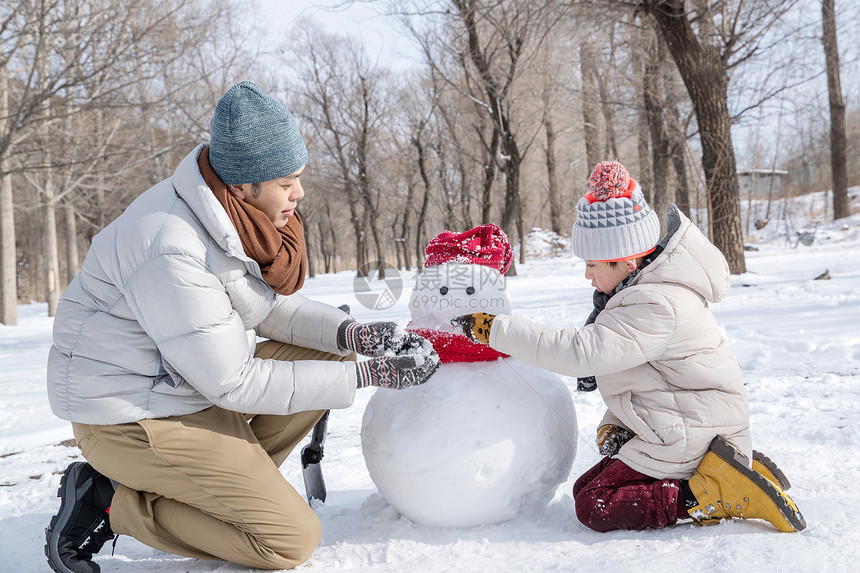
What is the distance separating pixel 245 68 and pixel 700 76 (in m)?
11.4

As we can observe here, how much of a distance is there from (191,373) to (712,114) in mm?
8214

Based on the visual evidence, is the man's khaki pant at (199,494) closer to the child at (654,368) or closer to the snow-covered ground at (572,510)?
the snow-covered ground at (572,510)

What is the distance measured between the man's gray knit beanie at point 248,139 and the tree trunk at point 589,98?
9.64 meters

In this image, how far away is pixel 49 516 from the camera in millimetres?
2410

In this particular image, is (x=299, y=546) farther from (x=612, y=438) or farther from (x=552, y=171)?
(x=552, y=171)

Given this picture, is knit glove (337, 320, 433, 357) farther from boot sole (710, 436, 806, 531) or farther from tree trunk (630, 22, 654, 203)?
tree trunk (630, 22, 654, 203)

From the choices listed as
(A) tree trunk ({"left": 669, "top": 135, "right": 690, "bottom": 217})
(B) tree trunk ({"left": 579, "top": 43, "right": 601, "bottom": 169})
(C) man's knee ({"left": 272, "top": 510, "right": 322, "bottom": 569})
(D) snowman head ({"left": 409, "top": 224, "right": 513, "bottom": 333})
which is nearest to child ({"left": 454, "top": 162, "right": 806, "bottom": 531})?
(D) snowman head ({"left": 409, "top": 224, "right": 513, "bottom": 333})

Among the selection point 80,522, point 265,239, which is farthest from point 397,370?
point 80,522

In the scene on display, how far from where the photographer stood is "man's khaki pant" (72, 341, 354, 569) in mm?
1827

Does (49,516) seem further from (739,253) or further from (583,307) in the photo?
(739,253)

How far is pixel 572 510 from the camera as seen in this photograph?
2.16 m

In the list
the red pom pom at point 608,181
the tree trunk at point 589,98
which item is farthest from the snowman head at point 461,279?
the tree trunk at point 589,98

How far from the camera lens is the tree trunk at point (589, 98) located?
13170 mm

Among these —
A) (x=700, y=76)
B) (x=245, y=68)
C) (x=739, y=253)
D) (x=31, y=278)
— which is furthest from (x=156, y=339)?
(x=31, y=278)
